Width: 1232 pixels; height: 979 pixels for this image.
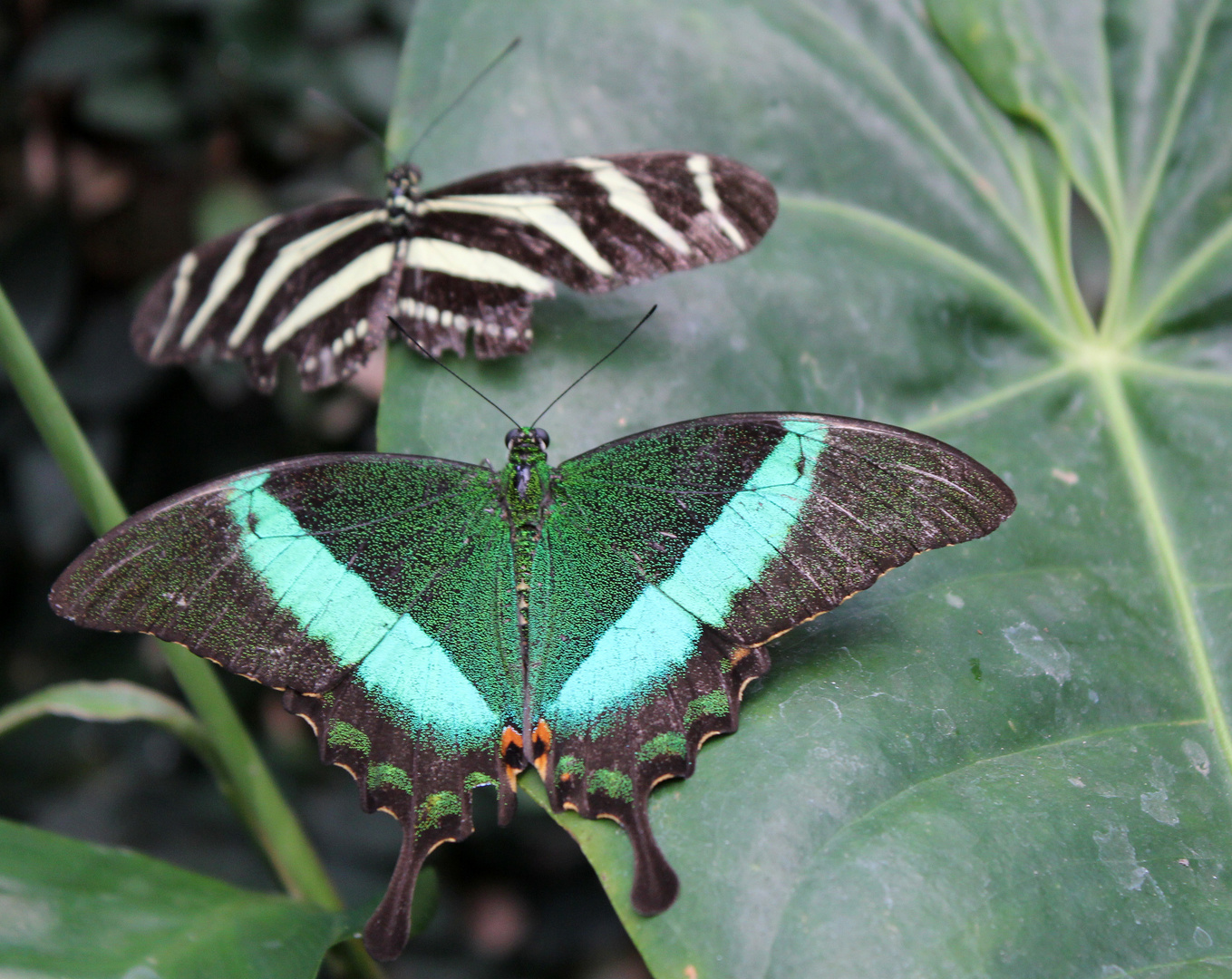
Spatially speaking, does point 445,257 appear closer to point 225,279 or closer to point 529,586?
point 225,279

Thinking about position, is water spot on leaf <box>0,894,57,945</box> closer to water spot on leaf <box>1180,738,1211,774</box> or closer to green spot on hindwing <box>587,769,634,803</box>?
green spot on hindwing <box>587,769,634,803</box>

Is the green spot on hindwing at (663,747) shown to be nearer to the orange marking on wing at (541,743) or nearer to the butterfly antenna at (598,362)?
the orange marking on wing at (541,743)

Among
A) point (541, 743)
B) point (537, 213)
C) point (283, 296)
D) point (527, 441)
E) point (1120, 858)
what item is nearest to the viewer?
point (1120, 858)

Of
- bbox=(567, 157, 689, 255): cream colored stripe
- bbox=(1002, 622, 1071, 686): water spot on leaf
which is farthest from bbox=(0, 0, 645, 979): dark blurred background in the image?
bbox=(1002, 622, 1071, 686): water spot on leaf

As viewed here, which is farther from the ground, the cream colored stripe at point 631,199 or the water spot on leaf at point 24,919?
the cream colored stripe at point 631,199

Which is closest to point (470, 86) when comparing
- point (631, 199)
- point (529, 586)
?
point (631, 199)

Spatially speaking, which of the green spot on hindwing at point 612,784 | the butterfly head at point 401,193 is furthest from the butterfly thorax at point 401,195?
the green spot on hindwing at point 612,784
